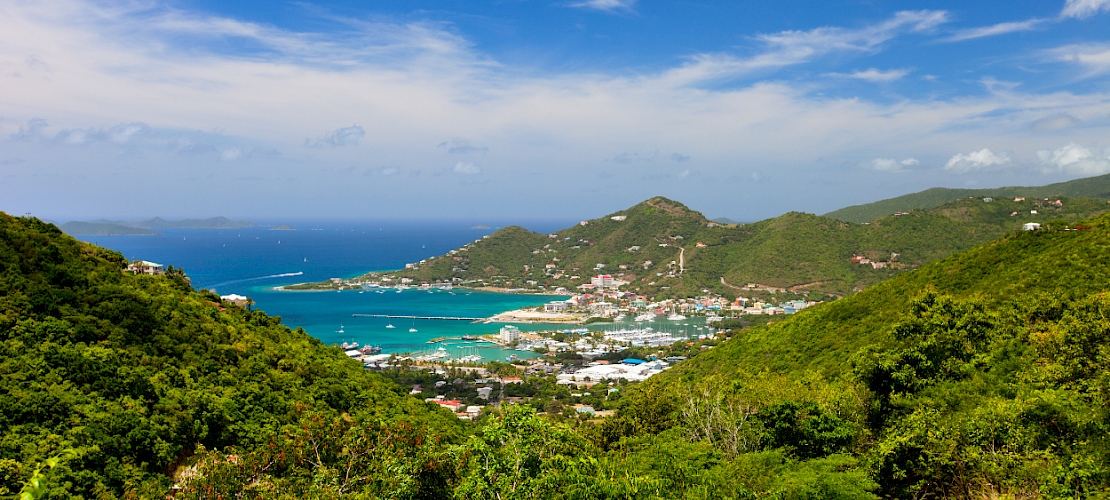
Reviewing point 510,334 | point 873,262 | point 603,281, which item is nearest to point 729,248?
point 603,281

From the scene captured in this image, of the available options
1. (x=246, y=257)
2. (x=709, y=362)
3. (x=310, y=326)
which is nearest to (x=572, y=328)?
(x=310, y=326)

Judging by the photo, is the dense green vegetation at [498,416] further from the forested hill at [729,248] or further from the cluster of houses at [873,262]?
the forested hill at [729,248]

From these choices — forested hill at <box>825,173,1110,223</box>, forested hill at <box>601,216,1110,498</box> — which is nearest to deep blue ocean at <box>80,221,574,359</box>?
forested hill at <box>601,216,1110,498</box>

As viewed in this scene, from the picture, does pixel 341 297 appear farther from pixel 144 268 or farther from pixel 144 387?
pixel 144 387

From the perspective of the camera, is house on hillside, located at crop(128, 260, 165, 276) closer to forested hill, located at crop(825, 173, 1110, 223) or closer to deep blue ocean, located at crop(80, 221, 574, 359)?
deep blue ocean, located at crop(80, 221, 574, 359)

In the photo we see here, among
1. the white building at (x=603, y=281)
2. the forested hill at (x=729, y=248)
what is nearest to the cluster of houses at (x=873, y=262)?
the forested hill at (x=729, y=248)

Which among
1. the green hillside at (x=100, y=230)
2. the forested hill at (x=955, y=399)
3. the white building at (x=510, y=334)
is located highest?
the green hillside at (x=100, y=230)
